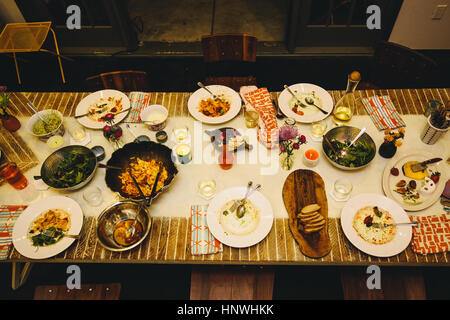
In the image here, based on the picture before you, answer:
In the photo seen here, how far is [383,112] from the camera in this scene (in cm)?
205

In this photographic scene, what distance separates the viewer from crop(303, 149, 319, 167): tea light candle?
1815mm

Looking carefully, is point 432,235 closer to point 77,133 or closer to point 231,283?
point 231,283

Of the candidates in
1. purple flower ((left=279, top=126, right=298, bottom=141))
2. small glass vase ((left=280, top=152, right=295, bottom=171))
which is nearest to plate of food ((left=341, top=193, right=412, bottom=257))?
small glass vase ((left=280, top=152, right=295, bottom=171))

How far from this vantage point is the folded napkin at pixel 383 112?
1996mm

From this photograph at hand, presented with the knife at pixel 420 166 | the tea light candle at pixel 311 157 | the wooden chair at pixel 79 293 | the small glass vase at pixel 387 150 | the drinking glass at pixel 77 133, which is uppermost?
the drinking glass at pixel 77 133

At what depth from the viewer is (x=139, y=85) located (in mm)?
2391

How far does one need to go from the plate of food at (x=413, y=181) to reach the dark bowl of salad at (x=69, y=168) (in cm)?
178

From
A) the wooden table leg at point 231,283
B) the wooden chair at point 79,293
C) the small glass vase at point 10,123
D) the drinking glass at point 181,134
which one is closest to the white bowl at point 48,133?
the small glass vase at point 10,123

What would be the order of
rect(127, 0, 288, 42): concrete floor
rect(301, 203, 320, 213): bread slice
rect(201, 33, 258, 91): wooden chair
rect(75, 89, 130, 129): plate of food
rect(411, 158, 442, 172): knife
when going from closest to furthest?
rect(301, 203, 320, 213): bread slice < rect(411, 158, 442, 172): knife < rect(75, 89, 130, 129): plate of food < rect(201, 33, 258, 91): wooden chair < rect(127, 0, 288, 42): concrete floor

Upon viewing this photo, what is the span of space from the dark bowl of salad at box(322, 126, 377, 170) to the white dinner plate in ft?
1.70

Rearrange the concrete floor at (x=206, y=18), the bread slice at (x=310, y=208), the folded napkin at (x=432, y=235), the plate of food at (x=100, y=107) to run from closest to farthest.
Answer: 1. the folded napkin at (x=432, y=235)
2. the bread slice at (x=310, y=208)
3. the plate of food at (x=100, y=107)
4. the concrete floor at (x=206, y=18)

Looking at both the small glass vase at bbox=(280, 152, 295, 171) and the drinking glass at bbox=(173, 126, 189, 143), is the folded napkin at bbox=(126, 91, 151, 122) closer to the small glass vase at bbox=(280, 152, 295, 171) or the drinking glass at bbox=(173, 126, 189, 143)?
the drinking glass at bbox=(173, 126, 189, 143)

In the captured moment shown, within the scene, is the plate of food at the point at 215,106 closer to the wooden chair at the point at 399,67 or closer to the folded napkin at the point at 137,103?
the folded napkin at the point at 137,103

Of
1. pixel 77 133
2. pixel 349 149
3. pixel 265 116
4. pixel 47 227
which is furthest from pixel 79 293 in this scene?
pixel 349 149
